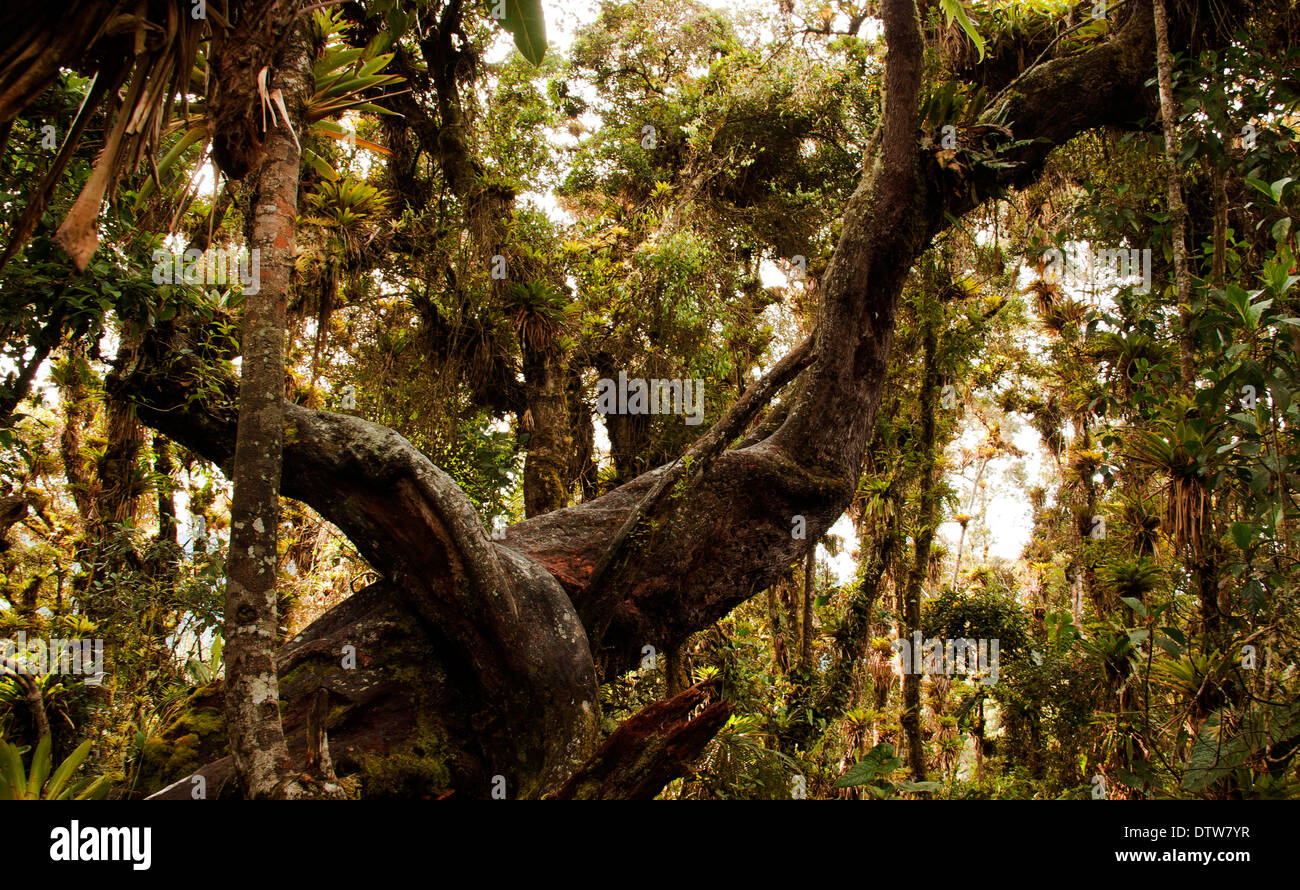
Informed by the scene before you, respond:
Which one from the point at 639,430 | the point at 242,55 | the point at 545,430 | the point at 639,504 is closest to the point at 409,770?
the point at 639,504

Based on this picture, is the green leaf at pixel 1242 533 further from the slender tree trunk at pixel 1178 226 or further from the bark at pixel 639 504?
the bark at pixel 639 504

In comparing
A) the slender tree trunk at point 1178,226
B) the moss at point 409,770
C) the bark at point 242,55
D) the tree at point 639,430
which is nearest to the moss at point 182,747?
the tree at point 639,430

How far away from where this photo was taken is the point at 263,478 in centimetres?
246

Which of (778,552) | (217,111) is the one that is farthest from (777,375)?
(217,111)

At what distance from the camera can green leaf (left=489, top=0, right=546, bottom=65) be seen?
7.69 feet

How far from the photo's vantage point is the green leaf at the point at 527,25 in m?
2.34

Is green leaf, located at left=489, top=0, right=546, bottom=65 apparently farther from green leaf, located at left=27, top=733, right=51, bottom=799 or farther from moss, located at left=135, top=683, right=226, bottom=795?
moss, located at left=135, top=683, right=226, bottom=795

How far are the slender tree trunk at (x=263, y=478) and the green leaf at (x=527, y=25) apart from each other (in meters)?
1.00

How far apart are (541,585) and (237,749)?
5.75 ft

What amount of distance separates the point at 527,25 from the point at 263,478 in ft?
6.06

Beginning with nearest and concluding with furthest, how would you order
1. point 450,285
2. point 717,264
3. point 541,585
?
point 541,585
point 450,285
point 717,264

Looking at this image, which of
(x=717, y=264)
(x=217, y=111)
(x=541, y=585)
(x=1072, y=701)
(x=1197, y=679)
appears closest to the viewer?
(x=217, y=111)

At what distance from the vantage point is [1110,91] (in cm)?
510
